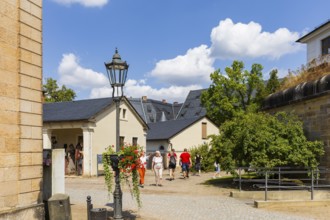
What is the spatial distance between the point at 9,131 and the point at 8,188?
110 centimetres

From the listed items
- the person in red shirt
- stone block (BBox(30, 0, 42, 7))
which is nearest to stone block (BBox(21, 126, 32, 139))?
stone block (BBox(30, 0, 42, 7))

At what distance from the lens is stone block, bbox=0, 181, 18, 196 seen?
772 cm

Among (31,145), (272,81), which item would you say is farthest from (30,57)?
(272,81)

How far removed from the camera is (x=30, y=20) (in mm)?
8734

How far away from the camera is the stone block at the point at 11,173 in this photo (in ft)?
25.7

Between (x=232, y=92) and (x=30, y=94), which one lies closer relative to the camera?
(x=30, y=94)

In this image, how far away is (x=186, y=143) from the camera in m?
37.3

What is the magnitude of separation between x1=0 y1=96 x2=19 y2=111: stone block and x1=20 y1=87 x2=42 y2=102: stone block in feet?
0.81

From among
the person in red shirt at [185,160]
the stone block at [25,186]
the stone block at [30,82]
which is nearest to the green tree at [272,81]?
the person in red shirt at [185,160]

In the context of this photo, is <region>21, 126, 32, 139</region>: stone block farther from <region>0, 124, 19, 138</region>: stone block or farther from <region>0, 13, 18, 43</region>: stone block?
<region>0, 13, 18, 43</region>: stone block

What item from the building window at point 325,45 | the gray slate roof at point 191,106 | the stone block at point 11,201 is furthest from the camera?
the gray slate roof at point 191,106

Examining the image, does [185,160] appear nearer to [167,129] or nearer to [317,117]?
[317,117]

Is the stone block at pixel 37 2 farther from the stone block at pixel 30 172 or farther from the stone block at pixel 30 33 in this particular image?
the stone block at pixel 30 172

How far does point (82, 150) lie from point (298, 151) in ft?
47.4
